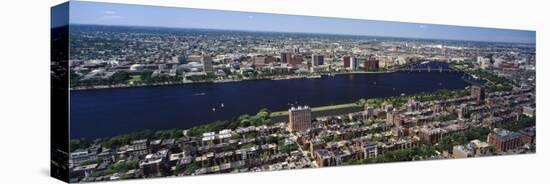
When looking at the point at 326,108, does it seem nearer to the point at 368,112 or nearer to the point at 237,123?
the point at 368,112

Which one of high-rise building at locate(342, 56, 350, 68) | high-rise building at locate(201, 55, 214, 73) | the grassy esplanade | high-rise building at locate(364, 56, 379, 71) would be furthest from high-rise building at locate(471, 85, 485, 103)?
high-rise building at locate(201, 55, 214, 73)

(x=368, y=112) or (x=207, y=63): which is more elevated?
(x=207, y=63)

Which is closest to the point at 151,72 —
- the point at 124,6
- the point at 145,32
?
the point at 145,32

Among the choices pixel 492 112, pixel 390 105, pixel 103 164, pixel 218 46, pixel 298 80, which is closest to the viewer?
pixel 103 164

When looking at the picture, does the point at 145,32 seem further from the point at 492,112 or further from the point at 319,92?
the point at 492,112

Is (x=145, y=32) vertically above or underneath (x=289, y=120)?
above

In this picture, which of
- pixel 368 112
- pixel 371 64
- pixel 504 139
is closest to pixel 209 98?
pixel 368 112

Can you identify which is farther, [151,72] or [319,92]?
[319,92]

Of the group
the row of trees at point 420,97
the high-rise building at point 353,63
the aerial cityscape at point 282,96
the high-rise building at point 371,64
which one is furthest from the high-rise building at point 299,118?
the high-rise building at point 371,64
